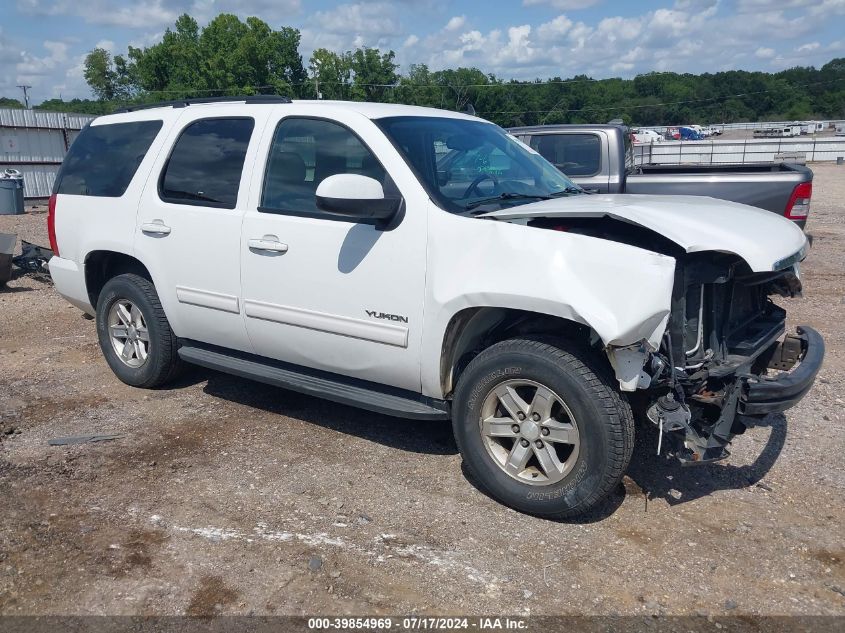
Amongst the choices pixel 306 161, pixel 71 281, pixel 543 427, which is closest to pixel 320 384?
pixel 306 161

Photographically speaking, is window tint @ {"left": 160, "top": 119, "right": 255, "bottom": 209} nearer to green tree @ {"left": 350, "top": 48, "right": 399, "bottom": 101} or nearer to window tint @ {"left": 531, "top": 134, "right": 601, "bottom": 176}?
window tint @ {"left": 531, "top": 134, "right": 601, "bottom": 176}

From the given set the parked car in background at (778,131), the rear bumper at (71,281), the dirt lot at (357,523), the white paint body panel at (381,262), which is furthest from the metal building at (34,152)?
the parked car in background at (778,131)

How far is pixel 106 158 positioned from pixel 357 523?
3511mm

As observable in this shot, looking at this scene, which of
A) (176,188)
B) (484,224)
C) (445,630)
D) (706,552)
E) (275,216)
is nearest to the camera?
(445,630)

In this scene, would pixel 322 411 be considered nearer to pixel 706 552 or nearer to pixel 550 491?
pixel 550 491

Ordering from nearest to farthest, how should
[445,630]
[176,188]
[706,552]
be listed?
[445,630], [706,552], [176,188]

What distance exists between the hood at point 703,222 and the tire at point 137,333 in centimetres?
269

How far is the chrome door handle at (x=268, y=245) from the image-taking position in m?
4.40

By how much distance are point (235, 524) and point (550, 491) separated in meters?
1.57

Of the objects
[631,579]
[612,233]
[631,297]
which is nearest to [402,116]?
[612,233]

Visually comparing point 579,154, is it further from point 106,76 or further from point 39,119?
point 106,76

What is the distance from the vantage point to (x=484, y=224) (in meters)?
3.74

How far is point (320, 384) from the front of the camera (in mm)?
4477

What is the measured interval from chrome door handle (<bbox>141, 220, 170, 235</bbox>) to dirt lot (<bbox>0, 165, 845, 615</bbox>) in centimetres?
125
